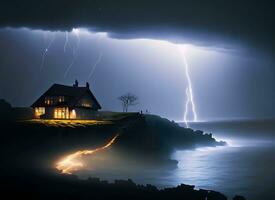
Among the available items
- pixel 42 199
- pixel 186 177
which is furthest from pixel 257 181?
pixel 42 199

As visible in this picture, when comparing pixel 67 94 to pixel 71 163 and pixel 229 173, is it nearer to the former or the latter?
pixel 71 163

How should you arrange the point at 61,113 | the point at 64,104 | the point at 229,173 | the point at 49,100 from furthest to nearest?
1. the point at 49,100
2. the point at 61,113
3. the point at 64,104
4. the point at 229,173

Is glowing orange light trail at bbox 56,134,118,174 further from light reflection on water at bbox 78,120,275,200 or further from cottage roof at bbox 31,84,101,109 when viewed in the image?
cottage roof at bbox 31,84,101,109

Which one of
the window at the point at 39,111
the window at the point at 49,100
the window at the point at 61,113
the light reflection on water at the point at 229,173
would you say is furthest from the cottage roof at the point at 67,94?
the light reflection on water at the point at 229,173

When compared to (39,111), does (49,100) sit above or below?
above

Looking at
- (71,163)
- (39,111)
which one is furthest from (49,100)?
(71,163)

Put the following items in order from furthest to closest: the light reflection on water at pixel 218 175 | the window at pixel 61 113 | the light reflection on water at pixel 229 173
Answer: the window at pixel 61 113 → the light reflection on water at pixel 229 173 → the light reflection on water at pixel 218 175

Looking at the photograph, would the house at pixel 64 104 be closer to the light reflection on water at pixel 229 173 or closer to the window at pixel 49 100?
the window at pixel 49 100

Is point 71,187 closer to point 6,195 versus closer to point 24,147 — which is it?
point 6,195

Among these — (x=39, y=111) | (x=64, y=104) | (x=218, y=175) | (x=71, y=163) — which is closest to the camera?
(x=71, y=163)
